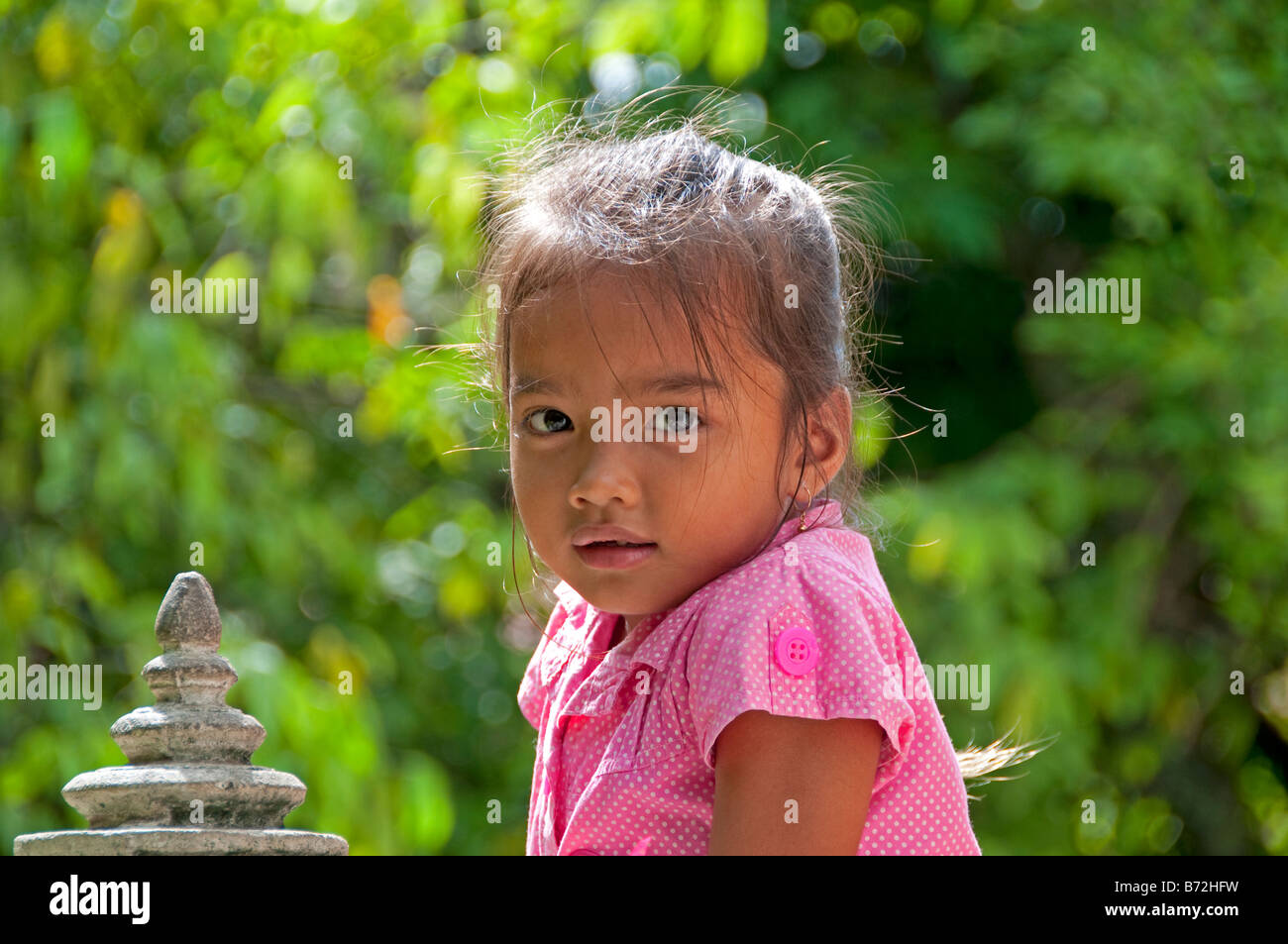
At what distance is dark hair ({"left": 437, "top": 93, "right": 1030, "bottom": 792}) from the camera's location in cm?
150

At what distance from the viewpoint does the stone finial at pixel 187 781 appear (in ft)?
4.09

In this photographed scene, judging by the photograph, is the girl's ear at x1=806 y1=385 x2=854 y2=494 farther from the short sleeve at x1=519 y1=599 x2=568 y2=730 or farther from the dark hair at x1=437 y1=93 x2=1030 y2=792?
the short sleeve at x1=519 y1=599 x2=568 y2=730

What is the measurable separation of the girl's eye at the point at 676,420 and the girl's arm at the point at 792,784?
287 mm

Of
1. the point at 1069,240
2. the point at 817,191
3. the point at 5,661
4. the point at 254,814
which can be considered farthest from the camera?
the point at 1069,240

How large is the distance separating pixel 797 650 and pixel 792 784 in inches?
4.7

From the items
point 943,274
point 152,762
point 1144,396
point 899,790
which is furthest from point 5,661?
point 1144,396

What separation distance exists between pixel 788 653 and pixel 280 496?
2720 mm

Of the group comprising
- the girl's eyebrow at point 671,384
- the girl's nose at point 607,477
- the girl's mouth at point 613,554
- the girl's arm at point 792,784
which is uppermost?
the girl's eyebrow at point 671,384

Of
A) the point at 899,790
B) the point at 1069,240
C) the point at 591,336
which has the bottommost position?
the point at 899,790

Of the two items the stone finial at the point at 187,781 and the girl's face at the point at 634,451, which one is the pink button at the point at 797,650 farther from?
the stone finial at the point at 187,781

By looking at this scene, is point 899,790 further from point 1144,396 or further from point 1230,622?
point 1230,622

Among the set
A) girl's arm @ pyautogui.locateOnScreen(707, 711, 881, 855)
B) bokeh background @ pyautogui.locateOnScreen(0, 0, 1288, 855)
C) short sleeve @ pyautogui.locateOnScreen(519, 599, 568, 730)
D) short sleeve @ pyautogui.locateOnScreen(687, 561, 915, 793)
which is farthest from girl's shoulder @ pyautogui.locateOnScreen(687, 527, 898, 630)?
bokeh background @ pyautogui.locateOnScreen(0, 0, 1288, 855)

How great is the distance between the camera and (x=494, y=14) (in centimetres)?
380

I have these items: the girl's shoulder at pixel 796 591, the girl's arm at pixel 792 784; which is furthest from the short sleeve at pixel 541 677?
the girl's arm at pixel 792 784
